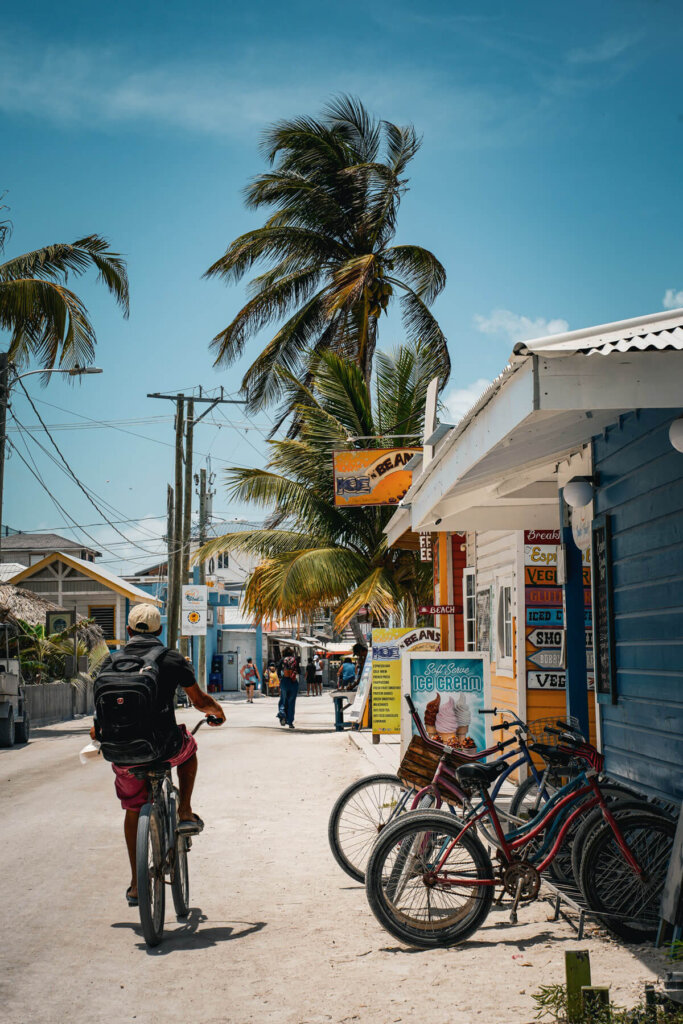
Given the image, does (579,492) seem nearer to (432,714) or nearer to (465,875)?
(465,875)

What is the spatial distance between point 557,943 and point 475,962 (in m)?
0.57

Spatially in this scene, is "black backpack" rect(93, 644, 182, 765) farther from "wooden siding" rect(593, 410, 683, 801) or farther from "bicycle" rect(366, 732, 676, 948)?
"wooden siding" rect(593, 410, 683, 801)

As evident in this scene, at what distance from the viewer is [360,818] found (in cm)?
712

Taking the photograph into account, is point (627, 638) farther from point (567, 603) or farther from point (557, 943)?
point (557, 943)

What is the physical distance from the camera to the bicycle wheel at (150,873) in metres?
5.35

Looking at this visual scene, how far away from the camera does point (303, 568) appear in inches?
805

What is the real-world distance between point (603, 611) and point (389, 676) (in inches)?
352

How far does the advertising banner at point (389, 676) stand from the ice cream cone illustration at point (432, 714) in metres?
5.61

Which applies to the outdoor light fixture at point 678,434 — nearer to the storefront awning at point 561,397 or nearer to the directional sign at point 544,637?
the storefront awning at point 561,397

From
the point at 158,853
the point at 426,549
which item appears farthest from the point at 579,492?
the point at 426,549

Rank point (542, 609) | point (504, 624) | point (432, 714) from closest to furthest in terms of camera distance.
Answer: point (432, 714) < point (542, 609) < point (504, 624)

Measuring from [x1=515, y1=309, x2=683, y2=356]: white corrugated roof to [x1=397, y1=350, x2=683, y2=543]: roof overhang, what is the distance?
42 millimetres

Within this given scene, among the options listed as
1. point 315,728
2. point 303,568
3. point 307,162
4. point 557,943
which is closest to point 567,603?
point 557,943

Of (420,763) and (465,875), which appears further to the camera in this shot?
(420,763)
